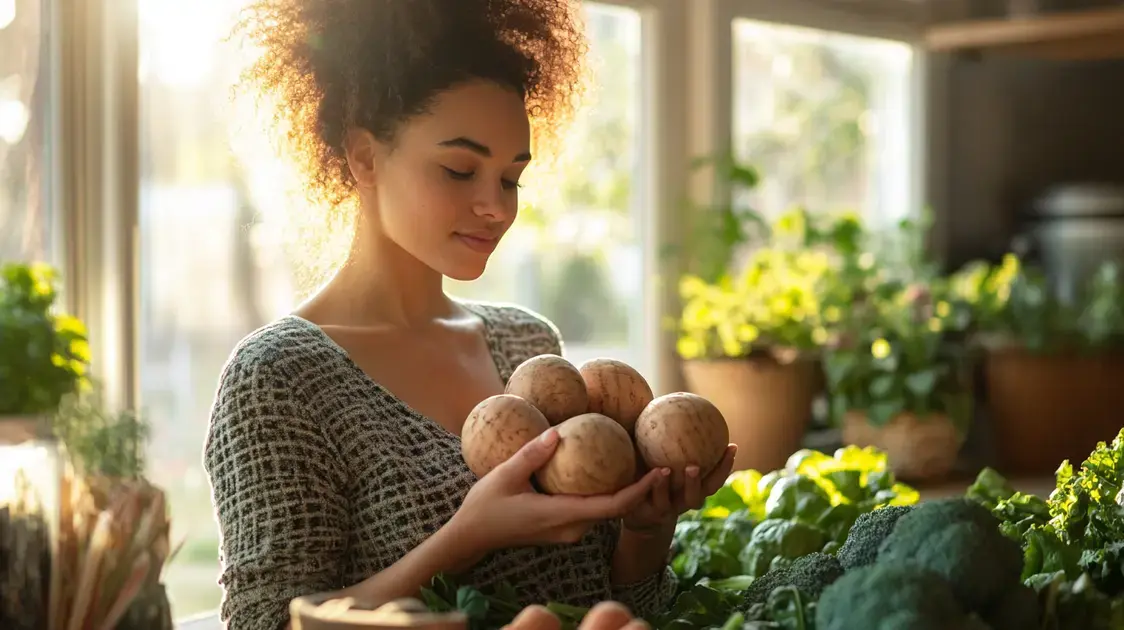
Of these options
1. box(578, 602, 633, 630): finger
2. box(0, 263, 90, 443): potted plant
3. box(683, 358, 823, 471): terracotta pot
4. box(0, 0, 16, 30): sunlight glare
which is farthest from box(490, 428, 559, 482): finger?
box(683, 358, 823, 471): terracotta pot

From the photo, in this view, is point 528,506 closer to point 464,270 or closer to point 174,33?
point 464,270

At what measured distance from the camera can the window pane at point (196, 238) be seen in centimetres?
165

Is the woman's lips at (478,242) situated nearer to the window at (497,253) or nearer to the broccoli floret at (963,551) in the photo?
the broccoli floret at (963,551)

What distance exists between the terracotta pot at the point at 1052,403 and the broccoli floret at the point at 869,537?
6.33 feet

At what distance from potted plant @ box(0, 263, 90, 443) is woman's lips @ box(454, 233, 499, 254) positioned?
39cm

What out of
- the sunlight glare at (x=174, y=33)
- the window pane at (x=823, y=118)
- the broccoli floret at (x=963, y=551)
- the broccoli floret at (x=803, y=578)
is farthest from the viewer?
the window pane at (x=823, y=118)

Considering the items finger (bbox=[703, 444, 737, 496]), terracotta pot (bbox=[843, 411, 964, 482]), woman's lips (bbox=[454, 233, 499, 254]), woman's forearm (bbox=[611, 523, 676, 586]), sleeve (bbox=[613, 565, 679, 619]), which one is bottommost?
terracotta pot (bbox=[843, 411, 964, 482])

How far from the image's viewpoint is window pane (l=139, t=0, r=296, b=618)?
5.41 feet

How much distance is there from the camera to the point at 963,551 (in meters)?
0.81

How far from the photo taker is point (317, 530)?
1065 millimetres

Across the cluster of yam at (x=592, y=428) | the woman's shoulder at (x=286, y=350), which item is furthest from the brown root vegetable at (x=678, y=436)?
the woman's shoulder at (x=286, y=350)

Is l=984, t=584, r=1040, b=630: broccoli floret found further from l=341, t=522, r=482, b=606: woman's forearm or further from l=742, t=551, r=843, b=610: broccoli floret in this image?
l=341, t=522, r=482, b=606: woman's forearm

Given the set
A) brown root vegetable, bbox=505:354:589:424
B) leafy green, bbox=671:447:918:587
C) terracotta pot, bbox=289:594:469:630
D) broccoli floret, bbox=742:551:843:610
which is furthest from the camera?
leafy green, bbox=671:447:918:587

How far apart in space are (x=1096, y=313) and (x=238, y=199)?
193 centimetres
